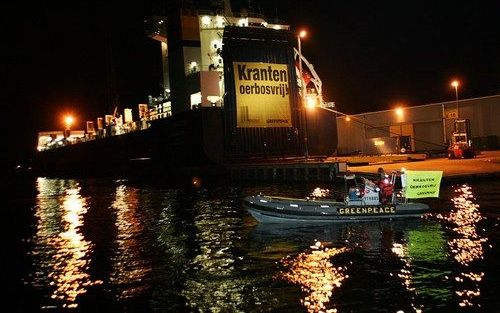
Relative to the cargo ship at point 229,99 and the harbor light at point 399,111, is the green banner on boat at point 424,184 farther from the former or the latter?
the harbor light at point 399,111

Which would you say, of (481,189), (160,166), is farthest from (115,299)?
(160,166)

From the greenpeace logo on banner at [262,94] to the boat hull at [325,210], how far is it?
22.7m

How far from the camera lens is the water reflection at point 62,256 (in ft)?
35.4

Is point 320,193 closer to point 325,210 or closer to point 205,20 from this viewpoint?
point 325,210

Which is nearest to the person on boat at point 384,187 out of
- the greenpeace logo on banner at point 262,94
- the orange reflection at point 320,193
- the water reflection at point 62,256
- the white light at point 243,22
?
the orange reflection at point 320,193

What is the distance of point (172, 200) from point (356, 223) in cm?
1373

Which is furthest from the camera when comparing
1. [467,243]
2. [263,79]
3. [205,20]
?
[205,20]

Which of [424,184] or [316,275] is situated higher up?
[424,184]

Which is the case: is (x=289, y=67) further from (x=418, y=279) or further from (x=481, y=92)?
(x=418, y=279)

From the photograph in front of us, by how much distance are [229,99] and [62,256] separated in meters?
A: 25.6

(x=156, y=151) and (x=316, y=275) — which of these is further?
(x=156, y=151)

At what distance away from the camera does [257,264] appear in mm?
11906

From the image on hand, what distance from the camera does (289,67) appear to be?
134 feet

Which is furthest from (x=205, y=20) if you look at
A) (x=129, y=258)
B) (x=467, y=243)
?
(x=467, y=243)
